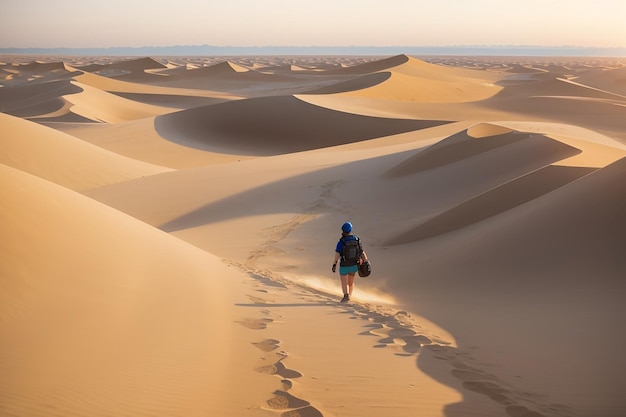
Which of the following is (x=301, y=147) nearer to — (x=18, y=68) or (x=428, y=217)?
(x=428, y=217)

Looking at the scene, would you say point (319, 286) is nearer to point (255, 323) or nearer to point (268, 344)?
point (255, 323)

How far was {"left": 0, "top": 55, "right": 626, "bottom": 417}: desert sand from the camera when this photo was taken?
4.92m

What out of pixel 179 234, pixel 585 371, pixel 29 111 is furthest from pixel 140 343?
pixel 29 111

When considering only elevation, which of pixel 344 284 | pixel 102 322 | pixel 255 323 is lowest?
pixel 344 284

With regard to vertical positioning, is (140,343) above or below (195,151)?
above

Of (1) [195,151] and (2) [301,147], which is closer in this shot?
(1) [195,151]

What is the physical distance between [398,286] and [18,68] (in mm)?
87407

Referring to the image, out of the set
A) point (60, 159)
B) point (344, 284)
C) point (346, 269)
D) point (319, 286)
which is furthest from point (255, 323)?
point (60, 159)

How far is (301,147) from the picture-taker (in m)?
34.0

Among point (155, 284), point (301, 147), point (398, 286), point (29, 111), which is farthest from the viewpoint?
point (29, 111)

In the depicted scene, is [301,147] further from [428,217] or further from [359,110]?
[428,217]

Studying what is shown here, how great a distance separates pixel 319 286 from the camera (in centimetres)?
970

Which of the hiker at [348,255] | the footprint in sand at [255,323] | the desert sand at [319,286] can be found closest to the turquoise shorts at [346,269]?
the hiker at [348,255]

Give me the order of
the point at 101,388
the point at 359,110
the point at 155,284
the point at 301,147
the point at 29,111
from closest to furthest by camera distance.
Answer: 1. the point at 101,388
2. the point at 155,284
3. the point at 301,147
4. the point at 359,110
5. the point at 29,111
